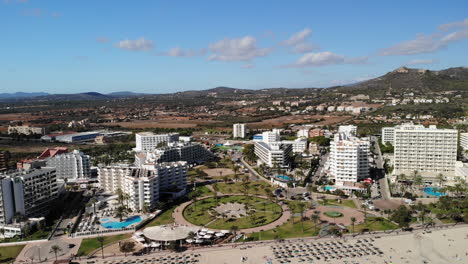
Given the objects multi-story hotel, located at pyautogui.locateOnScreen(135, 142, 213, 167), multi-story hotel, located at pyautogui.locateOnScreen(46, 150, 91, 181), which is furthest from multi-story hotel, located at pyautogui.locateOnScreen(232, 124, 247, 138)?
multi-story hotel, located at pyautogui.locateOnScreen(46, 150, 91, 181)

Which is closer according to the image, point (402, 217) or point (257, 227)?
point (402, 217)

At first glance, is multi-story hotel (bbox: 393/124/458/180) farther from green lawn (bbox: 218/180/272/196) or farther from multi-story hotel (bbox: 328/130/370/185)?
green lawn (bbox: 218/180/272/196)

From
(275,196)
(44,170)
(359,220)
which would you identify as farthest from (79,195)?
(359,220)

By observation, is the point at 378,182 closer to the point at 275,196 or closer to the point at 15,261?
the point at 275,196

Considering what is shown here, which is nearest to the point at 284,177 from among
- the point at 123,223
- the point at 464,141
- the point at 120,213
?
the point at 123,223

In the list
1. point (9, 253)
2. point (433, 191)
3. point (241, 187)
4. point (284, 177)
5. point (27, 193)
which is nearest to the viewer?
point (9, 253)

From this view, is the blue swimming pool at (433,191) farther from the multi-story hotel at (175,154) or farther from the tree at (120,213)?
the multi-story hotel at (175,154)

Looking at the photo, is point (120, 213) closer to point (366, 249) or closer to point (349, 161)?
point (366, 249)
